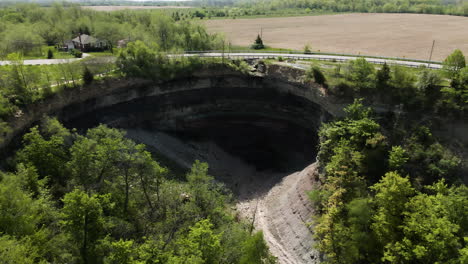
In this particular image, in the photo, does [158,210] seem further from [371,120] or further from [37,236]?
[371,120]

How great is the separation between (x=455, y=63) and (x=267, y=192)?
32.4 meters

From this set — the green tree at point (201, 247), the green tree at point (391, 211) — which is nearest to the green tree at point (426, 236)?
the green tree at point (391, 211)

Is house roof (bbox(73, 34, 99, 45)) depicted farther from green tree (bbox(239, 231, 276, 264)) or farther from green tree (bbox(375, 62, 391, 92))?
green tree (bbox(239, 231, 276, 264))

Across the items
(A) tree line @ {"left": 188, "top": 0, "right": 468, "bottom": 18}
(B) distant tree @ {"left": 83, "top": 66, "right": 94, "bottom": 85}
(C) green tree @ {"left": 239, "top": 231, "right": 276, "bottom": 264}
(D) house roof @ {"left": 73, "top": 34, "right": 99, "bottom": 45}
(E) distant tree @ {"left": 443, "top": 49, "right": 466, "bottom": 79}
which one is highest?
(A) tree line @ {"left": 188, "top": 0, "right": 468, "bottom": 18}

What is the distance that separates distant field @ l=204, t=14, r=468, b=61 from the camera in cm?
8075

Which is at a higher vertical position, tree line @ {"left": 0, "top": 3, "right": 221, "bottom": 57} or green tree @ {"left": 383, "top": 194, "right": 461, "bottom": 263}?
tree line @ {"left": 0, "top": 3, "right": 221, "bottom": 57}

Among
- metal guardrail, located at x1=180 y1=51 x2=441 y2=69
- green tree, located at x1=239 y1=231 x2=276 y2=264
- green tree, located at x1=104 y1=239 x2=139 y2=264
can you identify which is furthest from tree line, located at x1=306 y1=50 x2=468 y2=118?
green tree, located at x1=104 y1=239 x2=139 y2=264

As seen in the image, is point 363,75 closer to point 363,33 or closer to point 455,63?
point 455,63

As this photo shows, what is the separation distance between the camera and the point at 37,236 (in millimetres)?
25812

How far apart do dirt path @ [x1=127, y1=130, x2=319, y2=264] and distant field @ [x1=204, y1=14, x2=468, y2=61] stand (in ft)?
140

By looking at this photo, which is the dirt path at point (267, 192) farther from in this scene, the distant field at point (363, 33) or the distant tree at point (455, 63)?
the distant field at point (363, 33)

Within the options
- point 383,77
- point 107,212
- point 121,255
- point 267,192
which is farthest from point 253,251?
point 383,77

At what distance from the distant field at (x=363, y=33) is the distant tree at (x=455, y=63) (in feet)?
99.8

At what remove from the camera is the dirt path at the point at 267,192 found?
39344 mm
